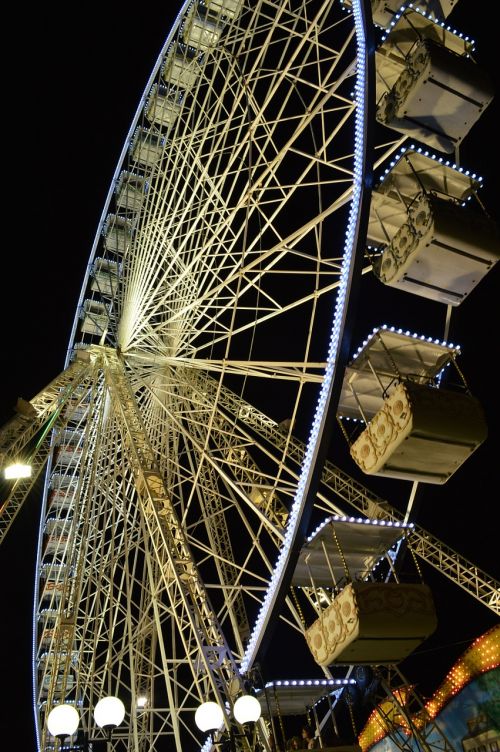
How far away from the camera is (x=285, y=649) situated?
2391 cm

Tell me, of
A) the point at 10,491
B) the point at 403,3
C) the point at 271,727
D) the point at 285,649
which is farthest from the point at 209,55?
the point at 285,649

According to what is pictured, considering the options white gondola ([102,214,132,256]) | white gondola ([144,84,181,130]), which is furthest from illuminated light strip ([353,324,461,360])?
white gondola ([102,214,132,256])

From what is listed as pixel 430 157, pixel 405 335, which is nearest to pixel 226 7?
pixel 430 157

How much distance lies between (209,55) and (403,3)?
21.1 ft

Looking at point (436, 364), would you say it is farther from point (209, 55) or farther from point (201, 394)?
point (209, 55)

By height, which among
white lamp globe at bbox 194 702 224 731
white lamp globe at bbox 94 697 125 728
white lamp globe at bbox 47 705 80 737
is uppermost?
white lamp globe at bbox 194 702 224 731

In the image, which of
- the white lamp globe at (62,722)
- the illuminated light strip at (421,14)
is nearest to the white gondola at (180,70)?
the illuminated light strip at (421,14)

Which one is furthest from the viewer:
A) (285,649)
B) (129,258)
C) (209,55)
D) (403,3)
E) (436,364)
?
(285,649)

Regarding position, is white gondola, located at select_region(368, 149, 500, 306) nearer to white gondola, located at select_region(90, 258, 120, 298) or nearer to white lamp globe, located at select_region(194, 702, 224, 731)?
white lamp globe, located at select_region(194, 702, 224, 731)

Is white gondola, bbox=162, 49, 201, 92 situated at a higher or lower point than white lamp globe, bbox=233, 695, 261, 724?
higher

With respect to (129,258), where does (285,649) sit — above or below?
below

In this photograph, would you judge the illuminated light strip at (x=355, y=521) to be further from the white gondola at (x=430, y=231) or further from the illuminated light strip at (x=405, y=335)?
the white gondola at (x=430, y=231)

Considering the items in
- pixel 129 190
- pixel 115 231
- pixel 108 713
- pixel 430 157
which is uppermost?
pixel 430 157

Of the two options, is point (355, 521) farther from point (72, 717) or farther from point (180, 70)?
point (180, 70)
